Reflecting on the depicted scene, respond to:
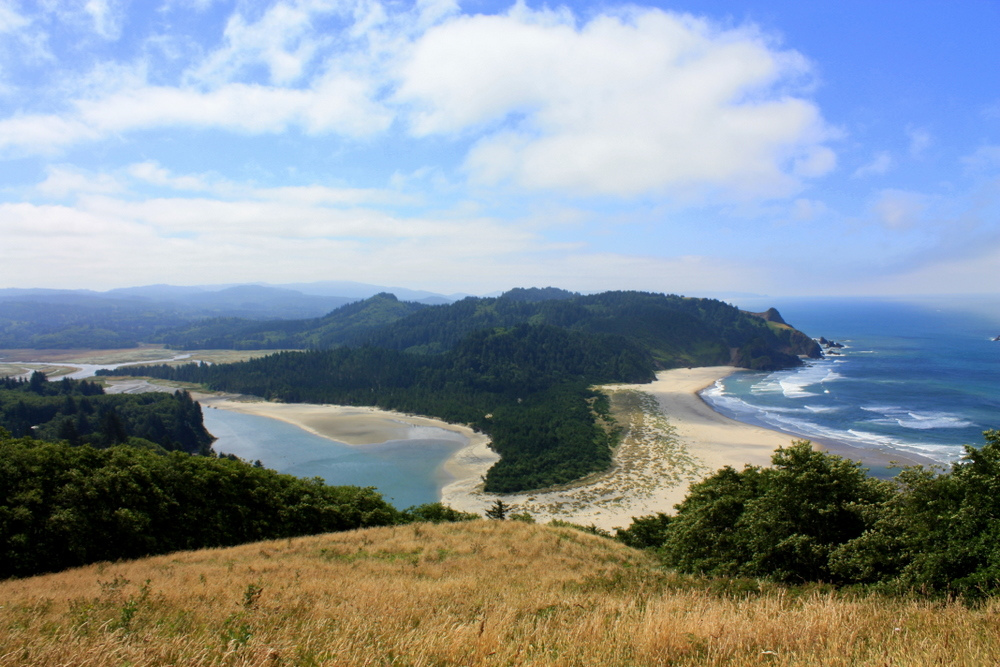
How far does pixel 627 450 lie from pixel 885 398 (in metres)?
55.3

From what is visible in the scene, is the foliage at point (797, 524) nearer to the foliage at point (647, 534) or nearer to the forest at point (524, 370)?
the foliage at point (647, 534)

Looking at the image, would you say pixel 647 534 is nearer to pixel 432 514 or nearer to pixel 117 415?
pixel 432 514

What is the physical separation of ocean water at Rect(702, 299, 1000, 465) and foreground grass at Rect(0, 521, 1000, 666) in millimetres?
58534

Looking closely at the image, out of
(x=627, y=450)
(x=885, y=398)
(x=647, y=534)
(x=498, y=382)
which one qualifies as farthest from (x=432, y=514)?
(x=885, y=398)

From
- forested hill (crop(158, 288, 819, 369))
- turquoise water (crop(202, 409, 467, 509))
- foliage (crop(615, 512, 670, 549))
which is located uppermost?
forested hill (crop(158, 288, 819, 369))

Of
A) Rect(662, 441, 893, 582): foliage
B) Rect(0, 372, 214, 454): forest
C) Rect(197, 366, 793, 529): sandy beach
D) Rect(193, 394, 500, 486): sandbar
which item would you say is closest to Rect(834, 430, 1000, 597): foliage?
Rect(662, 441, 893, 582): foliage

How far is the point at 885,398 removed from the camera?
263ft

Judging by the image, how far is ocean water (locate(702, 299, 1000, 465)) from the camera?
192 feet

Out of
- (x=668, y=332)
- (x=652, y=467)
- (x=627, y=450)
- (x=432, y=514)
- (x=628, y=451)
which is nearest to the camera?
(x=432, y=514)

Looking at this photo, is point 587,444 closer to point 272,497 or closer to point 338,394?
point 272,497

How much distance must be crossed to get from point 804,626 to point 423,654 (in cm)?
517

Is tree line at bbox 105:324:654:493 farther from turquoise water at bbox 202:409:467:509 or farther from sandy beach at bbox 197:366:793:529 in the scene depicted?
turquoise water at bbox 202:409:467:509

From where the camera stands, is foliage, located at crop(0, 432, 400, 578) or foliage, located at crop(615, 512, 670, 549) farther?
foliage, located at crop(615, 512, 670, 549)

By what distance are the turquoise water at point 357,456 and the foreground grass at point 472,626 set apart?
130ft
